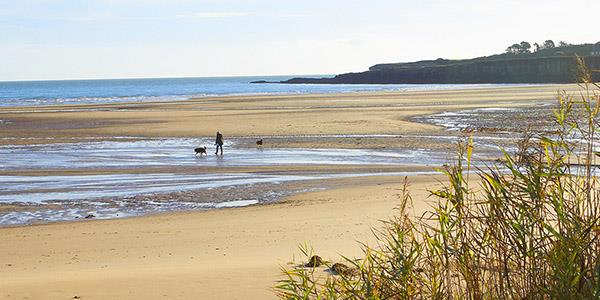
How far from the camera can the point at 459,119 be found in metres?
38.7

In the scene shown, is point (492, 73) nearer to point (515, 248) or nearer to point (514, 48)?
point (514, 48)

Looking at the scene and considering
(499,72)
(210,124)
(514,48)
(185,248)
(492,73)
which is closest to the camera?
(185,248)

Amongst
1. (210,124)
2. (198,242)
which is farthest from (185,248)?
(210,124)

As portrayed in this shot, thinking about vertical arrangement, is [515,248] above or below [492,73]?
above

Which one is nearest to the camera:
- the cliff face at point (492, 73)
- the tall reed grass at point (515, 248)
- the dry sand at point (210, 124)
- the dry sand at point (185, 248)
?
the tall reed grass at point (515, 248)

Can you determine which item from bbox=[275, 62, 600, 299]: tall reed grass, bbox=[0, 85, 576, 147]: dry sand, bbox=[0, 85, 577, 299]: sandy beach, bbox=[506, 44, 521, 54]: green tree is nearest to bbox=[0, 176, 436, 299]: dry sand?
bbox=[0, 85, 577, 299]: sandy beach

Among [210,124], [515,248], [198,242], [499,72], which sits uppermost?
[515,248]

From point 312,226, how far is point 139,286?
419 cm

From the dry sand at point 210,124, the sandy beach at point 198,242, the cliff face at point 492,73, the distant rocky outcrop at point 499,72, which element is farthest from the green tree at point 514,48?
the sandy beach at point 198,242

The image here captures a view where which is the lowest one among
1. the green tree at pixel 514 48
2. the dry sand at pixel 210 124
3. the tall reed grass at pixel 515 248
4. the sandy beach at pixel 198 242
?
the dry sand at pixel 210 124

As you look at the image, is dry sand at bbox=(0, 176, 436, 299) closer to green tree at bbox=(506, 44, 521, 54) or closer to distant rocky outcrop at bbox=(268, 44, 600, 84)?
distant rocky outcrop at bbox=(268, 44, 600, 84)

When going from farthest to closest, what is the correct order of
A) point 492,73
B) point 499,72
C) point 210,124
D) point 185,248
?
point 492,73 < point 499,72 < point 210,124 < point 185,248

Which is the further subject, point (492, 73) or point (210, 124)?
point (492, 73)

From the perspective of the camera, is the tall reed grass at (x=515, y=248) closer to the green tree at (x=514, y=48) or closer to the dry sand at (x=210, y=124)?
the dry sand at (x=210, y=124)
